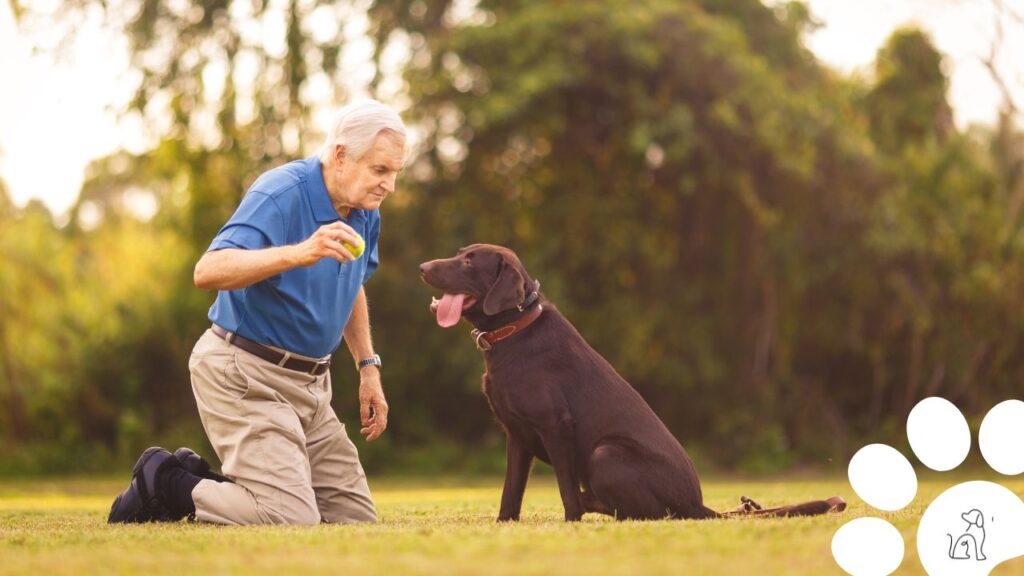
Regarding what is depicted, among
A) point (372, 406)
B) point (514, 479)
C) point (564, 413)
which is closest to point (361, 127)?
point (372, 406)

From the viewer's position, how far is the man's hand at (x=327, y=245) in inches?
189

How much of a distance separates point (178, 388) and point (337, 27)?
16.4 feet

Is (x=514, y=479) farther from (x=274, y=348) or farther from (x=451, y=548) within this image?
(x=451, y=548)

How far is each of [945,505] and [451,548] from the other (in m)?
1.55

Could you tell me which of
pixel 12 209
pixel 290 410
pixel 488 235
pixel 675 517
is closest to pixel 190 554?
pixel 290 410

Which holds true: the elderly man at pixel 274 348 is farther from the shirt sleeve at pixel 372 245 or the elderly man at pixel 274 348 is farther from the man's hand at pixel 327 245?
the man's hand at pixel 327 245

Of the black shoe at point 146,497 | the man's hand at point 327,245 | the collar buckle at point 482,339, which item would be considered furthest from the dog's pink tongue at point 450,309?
the black shoe at point 146,497

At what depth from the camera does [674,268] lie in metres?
16.8

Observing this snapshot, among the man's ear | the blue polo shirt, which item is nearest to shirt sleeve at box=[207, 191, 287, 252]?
the blue polo shirt

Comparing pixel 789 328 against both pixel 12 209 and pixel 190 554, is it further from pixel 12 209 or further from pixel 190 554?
pixel 190 554

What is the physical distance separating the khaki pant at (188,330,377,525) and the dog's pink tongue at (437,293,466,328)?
2.23ft

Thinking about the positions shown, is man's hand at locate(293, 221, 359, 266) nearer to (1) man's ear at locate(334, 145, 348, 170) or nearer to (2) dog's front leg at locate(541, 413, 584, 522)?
(1) man's ear at locate(334, 145, 348, 170)

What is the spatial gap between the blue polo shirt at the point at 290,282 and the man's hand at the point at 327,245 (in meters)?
0.48

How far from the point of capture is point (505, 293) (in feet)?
18.0
